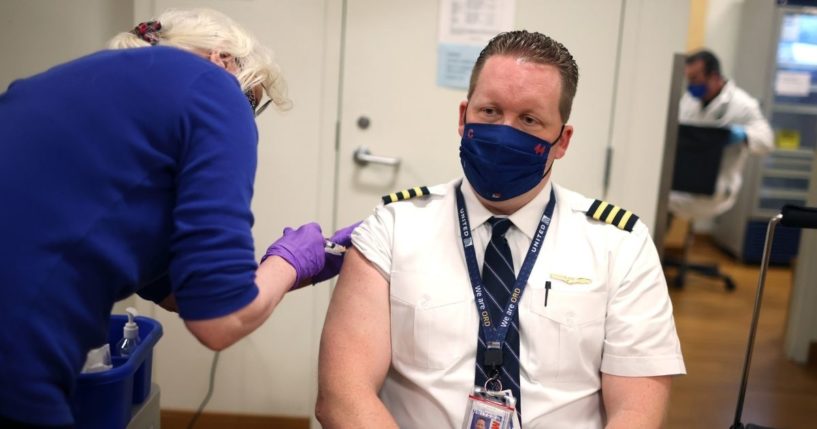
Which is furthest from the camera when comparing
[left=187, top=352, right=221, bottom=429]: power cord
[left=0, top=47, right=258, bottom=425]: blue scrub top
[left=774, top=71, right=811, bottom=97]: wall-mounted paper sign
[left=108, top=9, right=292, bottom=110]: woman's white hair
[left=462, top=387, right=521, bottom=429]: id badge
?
[left=774, top=71, right=811, bottom=97]: wall-mounted paper sign

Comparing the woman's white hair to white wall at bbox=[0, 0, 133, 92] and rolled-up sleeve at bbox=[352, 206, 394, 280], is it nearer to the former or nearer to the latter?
rolled-up sleeve at bbox=[352, 206, 394, 280]

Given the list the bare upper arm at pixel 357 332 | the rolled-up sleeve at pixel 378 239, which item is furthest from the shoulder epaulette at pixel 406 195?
the bare upper arm at pixel 357 332

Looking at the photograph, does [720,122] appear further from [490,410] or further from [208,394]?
[490,410]

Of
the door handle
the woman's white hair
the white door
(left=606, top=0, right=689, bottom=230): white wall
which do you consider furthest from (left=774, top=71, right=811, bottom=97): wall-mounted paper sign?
the woman's white hair

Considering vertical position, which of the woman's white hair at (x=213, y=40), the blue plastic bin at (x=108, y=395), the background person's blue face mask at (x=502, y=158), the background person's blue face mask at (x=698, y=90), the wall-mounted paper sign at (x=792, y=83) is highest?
the wall-mounted paper sign at (x=792, y=83)

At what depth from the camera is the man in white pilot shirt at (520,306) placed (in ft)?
4.68

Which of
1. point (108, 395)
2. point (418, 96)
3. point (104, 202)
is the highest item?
point (418, 96)

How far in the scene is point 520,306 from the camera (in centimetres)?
145

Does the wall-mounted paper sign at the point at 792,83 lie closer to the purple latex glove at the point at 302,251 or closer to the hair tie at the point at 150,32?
the purple latex glove at the point at 302,251

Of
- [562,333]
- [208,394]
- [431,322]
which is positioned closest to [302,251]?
[431,322]

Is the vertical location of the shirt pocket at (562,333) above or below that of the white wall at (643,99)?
below

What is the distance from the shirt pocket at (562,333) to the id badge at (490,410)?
0.09 m

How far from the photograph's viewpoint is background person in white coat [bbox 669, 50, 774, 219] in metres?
4.39

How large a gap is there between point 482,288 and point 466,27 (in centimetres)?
130
